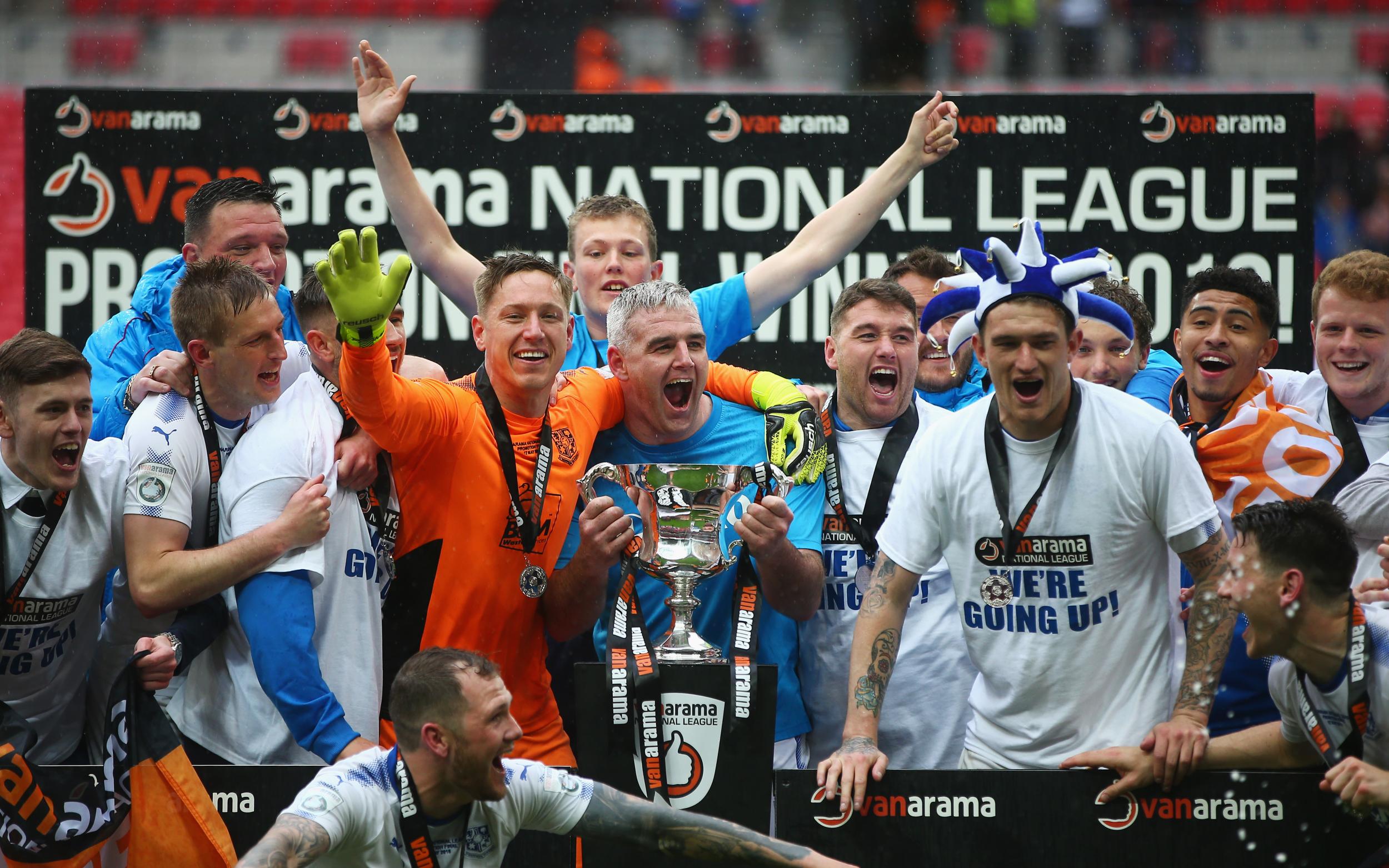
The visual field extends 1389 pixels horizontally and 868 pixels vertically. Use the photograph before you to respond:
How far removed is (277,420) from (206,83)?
546 cm

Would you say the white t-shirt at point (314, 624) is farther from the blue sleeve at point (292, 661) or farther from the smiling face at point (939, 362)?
the smiling face at point (939, 362)

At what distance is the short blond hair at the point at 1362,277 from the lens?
14.3 ft

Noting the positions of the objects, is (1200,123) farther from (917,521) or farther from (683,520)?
(683,520)

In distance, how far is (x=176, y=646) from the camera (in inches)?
152

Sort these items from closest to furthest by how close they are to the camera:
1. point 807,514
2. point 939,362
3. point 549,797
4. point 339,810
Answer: point 339,810 < point 549,797 < point 807,514 < point 939,362

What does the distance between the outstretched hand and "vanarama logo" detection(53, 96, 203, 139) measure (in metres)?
1.84

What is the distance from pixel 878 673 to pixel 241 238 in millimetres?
2624


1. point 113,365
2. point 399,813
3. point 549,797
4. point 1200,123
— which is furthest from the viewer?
point 1200,123

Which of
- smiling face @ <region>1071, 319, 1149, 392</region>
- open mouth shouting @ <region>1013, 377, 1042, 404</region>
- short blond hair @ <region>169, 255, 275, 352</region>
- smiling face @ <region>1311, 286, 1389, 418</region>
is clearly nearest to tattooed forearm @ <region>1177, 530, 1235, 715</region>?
open mouth shouting @ <region>1013, 377, 1042, 404</region>

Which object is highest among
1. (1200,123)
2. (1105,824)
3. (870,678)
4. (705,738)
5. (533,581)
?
(1200,123)

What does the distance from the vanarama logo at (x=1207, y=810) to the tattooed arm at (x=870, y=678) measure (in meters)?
0.59

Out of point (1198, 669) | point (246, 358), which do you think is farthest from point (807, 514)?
point (246, 358)

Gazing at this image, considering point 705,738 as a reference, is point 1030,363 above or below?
above

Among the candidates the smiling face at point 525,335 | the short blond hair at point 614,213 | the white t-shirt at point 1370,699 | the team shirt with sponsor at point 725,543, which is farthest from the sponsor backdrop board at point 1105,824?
the short blond hair at point 614,213
